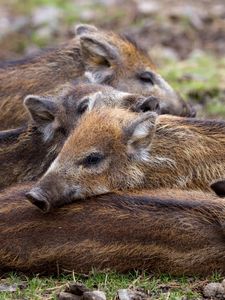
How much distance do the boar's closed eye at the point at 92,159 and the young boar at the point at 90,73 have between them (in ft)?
7.85

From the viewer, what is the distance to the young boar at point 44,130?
7836mm

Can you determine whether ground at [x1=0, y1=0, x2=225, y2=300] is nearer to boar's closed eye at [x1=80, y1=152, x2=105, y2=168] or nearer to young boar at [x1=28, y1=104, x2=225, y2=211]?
young boar at [x1=28, y1=104, x2=225, y2=211]

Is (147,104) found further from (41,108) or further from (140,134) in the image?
(41,108)

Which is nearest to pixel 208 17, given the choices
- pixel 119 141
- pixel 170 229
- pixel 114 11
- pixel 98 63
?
pixel 114 11

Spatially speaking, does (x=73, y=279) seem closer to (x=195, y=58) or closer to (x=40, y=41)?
(x=195, y=58)

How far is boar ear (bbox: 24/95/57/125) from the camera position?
8.08 m

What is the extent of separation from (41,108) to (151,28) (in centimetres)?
678

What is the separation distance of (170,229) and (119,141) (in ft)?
3.86

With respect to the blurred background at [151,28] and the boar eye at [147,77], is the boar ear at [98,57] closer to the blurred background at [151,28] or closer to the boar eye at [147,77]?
the boar eye at [147,77]

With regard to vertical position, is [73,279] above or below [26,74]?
below

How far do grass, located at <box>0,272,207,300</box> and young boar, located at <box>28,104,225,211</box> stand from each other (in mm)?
679

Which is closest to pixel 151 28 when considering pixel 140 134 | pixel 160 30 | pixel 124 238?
pixel 160 30

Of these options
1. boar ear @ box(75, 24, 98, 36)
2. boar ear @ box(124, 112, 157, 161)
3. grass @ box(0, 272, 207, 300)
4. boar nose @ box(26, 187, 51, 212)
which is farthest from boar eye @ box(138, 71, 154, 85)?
grass @ box(0, 272, 207, 300)

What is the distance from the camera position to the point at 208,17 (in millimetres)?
14992
